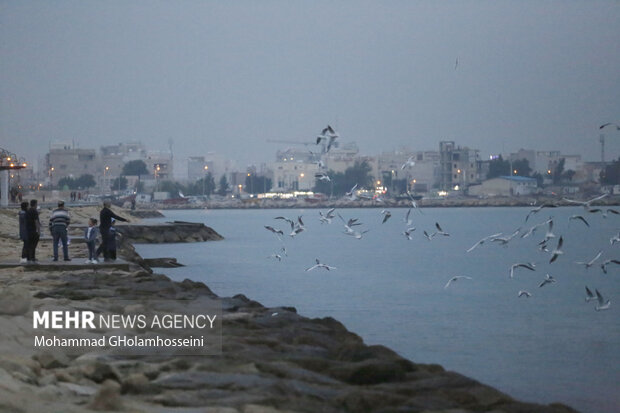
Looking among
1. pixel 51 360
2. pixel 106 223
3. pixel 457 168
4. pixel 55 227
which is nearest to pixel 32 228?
pixel 55 227

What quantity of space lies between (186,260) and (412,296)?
47.2 ft

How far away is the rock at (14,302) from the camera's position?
42.7 feet

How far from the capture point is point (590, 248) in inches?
2224

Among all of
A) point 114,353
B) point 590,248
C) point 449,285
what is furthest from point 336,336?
point 590,248

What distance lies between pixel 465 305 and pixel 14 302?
14.2 meters

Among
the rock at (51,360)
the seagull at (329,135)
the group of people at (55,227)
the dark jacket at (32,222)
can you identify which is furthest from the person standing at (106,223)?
the rock at (51,360)

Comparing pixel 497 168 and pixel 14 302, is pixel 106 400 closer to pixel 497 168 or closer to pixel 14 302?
pixel 14 302

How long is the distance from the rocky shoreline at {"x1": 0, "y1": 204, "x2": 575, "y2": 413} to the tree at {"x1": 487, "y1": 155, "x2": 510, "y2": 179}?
178 meters

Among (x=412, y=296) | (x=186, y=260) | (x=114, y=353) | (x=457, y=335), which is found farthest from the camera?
(x=186, y=260)

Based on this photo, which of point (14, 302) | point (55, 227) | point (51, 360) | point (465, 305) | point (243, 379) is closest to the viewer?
point (243, 379)

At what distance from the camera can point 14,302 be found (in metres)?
13.1

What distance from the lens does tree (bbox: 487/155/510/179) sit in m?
188

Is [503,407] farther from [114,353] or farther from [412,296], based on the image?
[412,296]

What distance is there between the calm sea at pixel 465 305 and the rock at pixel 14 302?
6.07m
